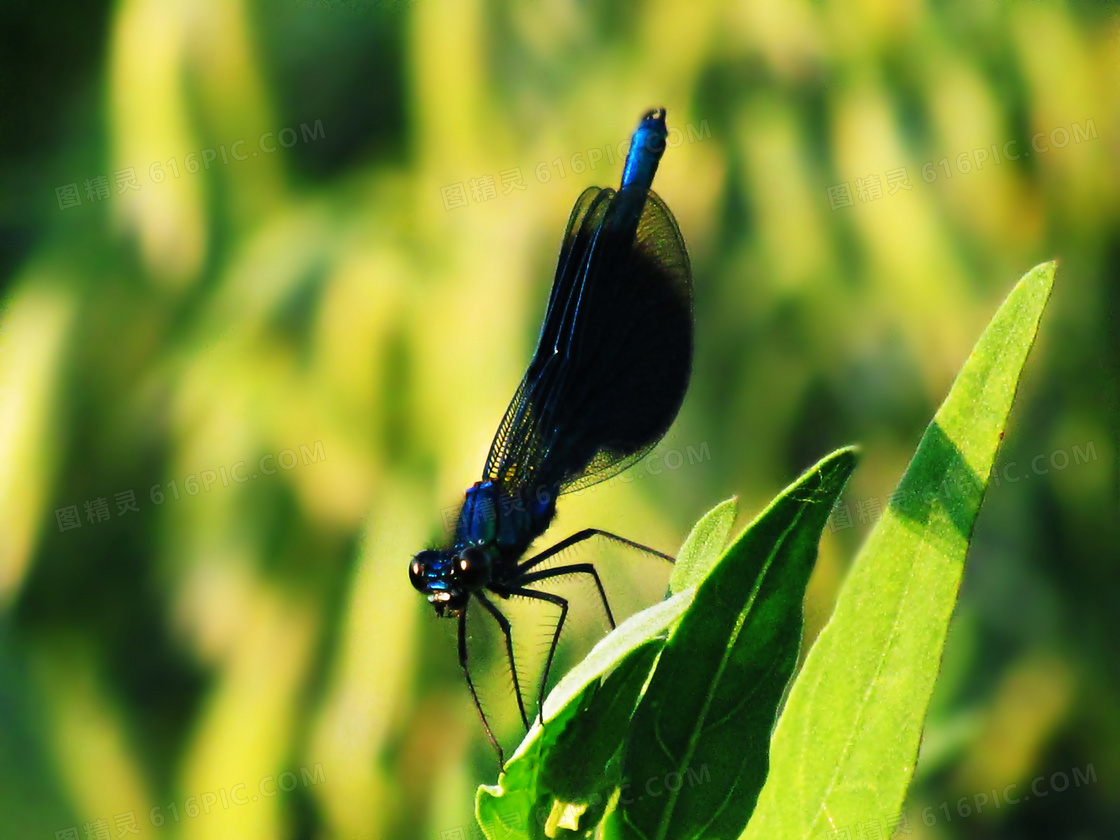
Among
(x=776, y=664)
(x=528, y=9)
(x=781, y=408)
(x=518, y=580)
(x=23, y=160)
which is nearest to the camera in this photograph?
(x=776, y=664)

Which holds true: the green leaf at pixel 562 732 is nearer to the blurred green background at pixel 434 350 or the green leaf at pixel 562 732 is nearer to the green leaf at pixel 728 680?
the green leaf at pixel 728 680

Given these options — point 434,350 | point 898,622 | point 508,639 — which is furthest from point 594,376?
point 434,350

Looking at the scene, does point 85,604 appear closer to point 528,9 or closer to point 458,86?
point 458,86

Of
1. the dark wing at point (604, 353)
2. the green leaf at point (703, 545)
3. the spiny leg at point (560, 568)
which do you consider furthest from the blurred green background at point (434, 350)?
the green leaf at point (703, 545)

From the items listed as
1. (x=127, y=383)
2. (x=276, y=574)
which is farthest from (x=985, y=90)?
(x=127, y=383)

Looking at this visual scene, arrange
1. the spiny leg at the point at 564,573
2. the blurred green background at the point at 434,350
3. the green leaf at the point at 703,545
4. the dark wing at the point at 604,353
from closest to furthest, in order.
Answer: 1. the green leaf at the point at 703,545
2. the spiny leg at the point at 564,573
3. the dark wing at the point at 604,353
4. the blurred green background at the point at 434,350

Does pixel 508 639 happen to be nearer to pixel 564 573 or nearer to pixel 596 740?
pixel 564 573
